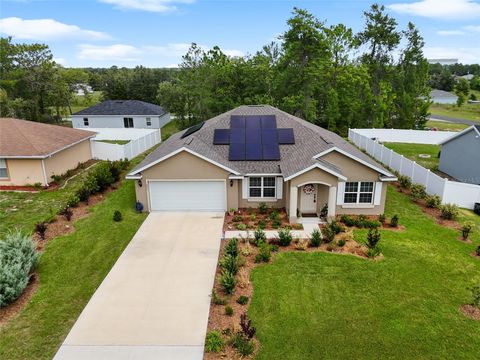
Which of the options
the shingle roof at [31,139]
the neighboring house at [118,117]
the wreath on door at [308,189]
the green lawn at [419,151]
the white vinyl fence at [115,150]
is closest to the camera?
the wreath on door at [308,189]

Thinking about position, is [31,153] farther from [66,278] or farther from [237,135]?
[237,135]

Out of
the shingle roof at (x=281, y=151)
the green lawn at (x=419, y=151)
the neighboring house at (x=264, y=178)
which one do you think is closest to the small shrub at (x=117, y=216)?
the neighboring house at (x=264, y=178)

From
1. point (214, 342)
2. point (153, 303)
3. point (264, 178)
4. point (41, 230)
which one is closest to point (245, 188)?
point (264, 178)

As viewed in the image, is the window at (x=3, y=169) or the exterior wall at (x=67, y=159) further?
the exterior wall at (x=67, y=159)

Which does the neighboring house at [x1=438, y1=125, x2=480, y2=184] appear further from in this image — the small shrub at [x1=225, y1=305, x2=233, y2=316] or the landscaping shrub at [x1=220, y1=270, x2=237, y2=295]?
the small shrub at [x1=225, y1=305, x2=233, y2=316]

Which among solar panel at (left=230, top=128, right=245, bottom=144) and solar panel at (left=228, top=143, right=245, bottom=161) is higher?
solar panel at (left=230, top=128, right=245, bottom=144)

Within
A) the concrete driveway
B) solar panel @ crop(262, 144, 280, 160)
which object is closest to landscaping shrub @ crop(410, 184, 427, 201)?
solar panel @ crop(262, 144, 280, 160)

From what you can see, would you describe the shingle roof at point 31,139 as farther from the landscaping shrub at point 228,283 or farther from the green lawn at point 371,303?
the green lawn at point 371,303
